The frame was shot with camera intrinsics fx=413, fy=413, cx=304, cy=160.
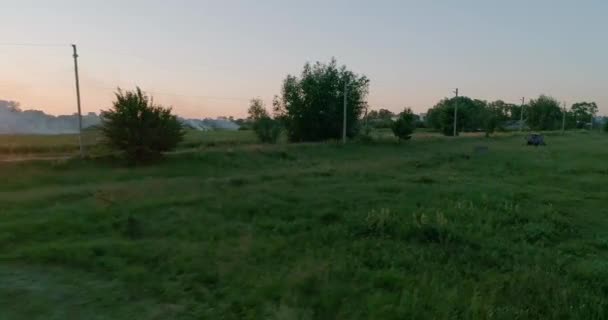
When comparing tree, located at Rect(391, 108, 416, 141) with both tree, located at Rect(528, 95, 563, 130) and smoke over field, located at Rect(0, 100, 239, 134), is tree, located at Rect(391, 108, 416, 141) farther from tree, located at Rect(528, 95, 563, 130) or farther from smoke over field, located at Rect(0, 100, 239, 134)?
tree, located at Rect(528, 95, 563, 130)

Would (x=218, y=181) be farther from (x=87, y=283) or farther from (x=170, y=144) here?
(x=87, y=283)

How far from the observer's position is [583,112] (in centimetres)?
10969

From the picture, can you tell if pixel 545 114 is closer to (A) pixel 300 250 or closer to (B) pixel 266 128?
(B) pixel 266 128

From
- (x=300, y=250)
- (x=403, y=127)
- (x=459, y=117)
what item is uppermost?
(x=459, y=117)

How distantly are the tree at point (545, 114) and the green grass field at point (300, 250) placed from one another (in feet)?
253

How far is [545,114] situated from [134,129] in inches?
3292

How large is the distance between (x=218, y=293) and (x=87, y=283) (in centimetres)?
162

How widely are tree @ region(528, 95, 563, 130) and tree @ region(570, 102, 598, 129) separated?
20.4 metres

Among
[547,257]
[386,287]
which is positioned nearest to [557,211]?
[547,257]

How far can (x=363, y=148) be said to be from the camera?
27719mm

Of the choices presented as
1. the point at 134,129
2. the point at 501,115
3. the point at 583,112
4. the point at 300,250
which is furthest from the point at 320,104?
the point at 583,112

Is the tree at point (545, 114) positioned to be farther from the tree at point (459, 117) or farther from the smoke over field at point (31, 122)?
the smoke over field at point (31, 122)

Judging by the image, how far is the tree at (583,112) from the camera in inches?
3942

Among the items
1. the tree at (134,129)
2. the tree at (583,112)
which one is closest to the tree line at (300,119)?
the tree at (134,129)
